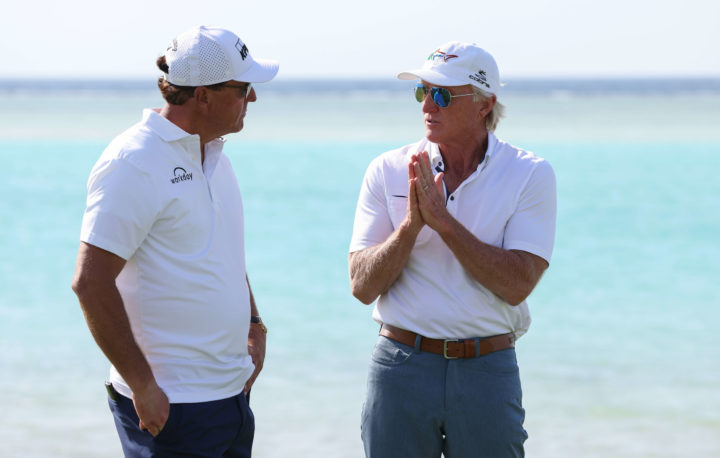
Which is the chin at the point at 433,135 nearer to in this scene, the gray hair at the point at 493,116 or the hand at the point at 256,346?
the gray hair at the point at 493,116

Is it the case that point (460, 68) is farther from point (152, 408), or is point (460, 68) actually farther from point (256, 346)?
point (152, 408)

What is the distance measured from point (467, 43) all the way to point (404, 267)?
0.85m

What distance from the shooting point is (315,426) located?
19.1ft

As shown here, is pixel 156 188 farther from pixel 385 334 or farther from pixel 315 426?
pixel 315 426

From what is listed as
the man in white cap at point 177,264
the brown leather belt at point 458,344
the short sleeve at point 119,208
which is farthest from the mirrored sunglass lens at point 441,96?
the short sleeve at point 119,208

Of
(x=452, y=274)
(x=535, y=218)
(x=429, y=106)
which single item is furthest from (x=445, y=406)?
(x=429, y=106)

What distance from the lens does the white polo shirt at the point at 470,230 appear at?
324 cm

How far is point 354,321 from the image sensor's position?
8.32m

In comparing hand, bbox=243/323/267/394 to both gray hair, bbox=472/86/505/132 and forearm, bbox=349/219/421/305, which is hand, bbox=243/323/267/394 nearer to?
forearm, bbox=349/219/421/305

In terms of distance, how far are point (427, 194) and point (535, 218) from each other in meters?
0.43

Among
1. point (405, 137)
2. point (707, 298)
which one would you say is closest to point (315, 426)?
point (707, 298)

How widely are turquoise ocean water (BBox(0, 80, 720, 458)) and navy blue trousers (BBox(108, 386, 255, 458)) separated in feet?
8.49

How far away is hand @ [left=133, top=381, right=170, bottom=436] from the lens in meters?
2.69

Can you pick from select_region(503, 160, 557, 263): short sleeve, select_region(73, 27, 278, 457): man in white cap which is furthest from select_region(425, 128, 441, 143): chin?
select_region(73, 27, 278, 457): man in white cap
